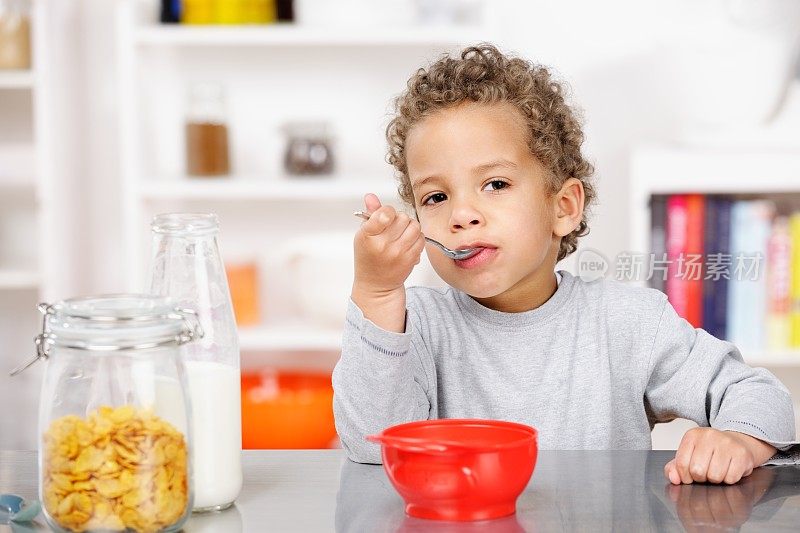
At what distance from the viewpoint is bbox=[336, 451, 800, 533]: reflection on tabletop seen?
69 cm

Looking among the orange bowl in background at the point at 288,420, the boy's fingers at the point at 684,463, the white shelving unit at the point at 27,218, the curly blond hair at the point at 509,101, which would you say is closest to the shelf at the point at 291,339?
the orange bowl in background at the point at 288,420

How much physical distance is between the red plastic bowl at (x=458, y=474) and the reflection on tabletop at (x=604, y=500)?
1cm

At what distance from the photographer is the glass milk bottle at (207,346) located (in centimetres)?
73

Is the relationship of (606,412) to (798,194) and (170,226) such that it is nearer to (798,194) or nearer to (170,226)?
(170,226)

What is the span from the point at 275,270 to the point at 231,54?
0.58 m

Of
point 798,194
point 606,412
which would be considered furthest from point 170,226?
point 798,194

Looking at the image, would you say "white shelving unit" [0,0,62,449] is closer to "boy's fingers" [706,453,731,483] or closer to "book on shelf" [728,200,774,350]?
"book on shelf" [728,200,774,350]

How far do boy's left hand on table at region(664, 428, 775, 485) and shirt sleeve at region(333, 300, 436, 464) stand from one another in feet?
0.89

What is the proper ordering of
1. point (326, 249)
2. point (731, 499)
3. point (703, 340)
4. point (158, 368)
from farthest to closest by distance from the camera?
point (326, 249)
point (703, 340)
point (731, 499)
point (158, 368)

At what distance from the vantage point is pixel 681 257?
7.90 ft

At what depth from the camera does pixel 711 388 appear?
109cm

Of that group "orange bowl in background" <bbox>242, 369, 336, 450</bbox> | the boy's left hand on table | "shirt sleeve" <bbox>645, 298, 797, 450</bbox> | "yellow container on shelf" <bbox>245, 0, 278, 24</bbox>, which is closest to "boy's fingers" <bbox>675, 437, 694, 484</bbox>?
the boy's left hand on table

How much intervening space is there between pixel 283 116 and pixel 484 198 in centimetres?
177


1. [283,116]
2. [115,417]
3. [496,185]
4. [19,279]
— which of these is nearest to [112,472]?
[115,417]
